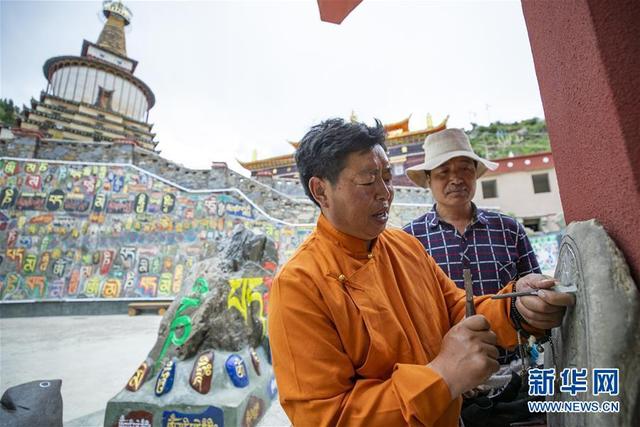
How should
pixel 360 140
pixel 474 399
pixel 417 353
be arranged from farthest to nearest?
pixel 474 399
pixel 360 140
pixel 417 353

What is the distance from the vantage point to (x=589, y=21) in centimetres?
85

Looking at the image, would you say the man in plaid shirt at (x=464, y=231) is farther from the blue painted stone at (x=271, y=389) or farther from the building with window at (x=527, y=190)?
the building with window at (x=527, y=190)

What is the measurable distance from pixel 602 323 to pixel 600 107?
0.56 m

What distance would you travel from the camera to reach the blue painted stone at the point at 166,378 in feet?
9.66

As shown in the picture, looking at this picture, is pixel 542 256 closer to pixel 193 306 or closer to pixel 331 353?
pixel 193 306

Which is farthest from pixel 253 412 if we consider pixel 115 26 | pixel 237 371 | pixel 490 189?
pixel 115 26

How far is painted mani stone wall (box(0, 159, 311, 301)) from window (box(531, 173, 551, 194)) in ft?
42.4

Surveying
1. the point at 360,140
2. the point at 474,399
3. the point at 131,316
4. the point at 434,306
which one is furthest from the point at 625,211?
the point at 131,316

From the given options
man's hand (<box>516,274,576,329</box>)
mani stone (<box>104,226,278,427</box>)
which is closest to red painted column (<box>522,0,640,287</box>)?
man's hand (<box>516,274,576,329</box>)

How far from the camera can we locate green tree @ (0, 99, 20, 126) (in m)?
23.3

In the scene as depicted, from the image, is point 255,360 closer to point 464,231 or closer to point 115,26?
point 464,231

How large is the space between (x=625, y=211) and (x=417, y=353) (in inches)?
26.7

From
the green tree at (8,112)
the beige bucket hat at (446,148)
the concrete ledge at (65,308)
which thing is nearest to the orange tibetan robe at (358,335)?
the beige bucket hat at (446,148)

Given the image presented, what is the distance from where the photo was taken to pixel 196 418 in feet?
9.16
